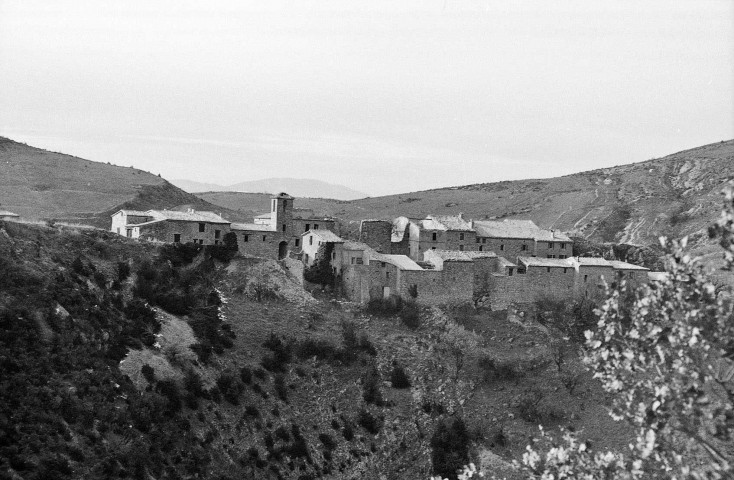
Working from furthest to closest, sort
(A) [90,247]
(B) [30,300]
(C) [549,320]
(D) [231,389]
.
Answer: (C) [549,320] → (A) [90,247] → (D) [231,389] → (B) [30,300]

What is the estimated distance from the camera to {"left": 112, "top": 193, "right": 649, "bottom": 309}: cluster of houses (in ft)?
169

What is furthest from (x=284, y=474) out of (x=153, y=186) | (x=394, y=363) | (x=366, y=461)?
(x=153, y=186)

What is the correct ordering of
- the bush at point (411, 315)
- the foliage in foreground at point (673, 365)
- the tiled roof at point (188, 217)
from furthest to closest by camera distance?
the bush at point (411, 315) < the tiled roof at point (188, 217) < the foliage in foreground at point (673, 365)

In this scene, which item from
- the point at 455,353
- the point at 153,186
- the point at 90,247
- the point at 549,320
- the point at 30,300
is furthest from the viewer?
the point at 153,186

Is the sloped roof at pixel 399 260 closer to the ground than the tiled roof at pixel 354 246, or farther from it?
closer to the ground

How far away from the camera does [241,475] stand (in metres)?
37.5

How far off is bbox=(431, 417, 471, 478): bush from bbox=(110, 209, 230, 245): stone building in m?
18.1

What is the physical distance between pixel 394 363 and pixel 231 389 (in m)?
11.1

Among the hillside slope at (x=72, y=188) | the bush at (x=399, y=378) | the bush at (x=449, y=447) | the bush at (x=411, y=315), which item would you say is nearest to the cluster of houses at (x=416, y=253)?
the bush at (x=411, y=315)

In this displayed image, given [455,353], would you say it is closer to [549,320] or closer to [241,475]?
[549,320]

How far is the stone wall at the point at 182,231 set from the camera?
49.5 metres

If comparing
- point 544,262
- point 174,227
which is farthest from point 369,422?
point 544,262

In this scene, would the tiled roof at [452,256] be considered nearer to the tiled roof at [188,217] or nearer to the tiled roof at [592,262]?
the tiled roof at [592,262]

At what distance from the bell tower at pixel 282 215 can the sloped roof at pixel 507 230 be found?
49.5 ft
